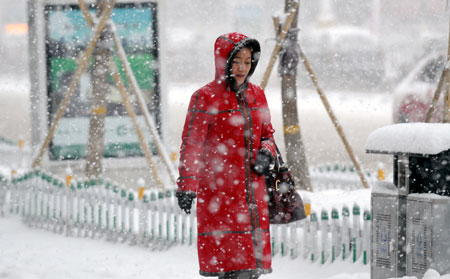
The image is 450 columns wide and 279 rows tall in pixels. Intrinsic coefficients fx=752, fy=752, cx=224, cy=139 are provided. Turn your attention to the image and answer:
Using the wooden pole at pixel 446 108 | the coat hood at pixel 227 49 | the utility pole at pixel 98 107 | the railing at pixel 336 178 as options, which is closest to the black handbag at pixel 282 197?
the coat hood at pixel 227 49

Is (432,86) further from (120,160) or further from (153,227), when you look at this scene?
(153,227)

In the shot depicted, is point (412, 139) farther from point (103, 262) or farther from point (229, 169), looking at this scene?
point (103, 262)

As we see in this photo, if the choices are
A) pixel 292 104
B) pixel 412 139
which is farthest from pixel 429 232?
pixel 292 104

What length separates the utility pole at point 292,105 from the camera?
979 cm

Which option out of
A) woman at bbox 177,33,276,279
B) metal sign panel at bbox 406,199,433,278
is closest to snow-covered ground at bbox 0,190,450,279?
metal sign panel at bbox 406,199,433,278

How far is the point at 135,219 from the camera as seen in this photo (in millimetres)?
8812

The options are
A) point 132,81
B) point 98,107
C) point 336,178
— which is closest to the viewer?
point 132,81

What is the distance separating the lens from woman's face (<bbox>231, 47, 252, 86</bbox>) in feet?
16.8

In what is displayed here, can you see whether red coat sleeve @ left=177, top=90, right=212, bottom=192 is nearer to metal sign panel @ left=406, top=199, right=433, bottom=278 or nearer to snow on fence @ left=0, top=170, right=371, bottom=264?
metal sign panel @ left=406, top=199, right=433, bottom=278

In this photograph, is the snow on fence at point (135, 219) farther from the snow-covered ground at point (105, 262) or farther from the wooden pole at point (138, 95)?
the wooden pole at point (138, 95)

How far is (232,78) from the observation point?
5141 millimetres

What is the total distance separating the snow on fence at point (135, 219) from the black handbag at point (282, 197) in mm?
2036

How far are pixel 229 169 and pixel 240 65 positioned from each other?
28.1 inches

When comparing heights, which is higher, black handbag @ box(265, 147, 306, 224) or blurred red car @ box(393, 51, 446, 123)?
→ blurred red car @ box(393, 51, 446, 123)
